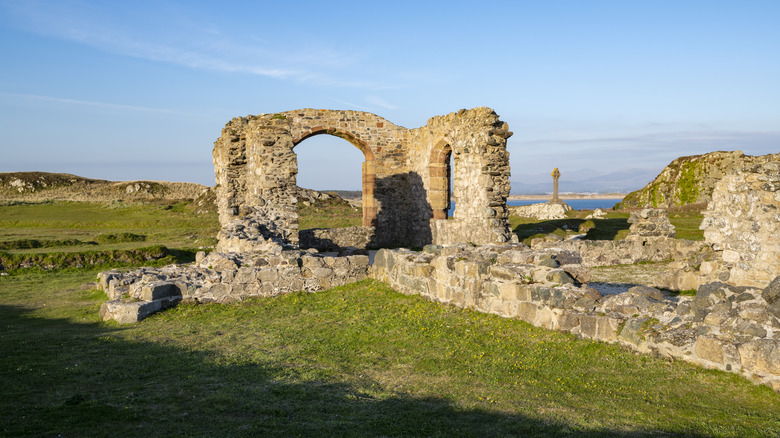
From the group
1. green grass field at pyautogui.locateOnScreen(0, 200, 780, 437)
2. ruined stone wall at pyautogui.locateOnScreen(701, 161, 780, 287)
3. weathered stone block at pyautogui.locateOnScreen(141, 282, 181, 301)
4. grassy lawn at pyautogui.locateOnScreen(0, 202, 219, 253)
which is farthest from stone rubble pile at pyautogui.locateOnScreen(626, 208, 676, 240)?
grassy lawn at pyautogui.locateOnScreen(0, 202, 219, 253)

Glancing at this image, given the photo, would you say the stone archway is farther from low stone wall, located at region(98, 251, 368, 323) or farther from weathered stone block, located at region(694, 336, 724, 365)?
weathered stone block, located at region(694, 336, 724, 365)

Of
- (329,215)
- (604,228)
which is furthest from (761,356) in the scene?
(329,215)

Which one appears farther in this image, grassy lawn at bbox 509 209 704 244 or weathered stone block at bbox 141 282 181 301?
grassy lawn at bbox 509 209 704 244

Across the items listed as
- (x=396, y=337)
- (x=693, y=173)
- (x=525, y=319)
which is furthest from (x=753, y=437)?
(x=693, y=173)

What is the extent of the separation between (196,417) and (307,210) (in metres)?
26.8

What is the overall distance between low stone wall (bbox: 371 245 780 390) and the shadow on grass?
1.92m

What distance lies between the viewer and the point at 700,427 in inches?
176

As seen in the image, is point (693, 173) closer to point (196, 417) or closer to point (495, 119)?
point (495, 119)

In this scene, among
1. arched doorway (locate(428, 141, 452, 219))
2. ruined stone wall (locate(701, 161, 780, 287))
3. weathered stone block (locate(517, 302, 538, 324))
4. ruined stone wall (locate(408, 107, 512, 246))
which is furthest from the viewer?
arched doorway (locate(428, 141, 452, 219))

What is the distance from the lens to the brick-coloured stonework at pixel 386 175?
16141 millimetres

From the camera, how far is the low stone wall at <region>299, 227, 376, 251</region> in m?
20.4

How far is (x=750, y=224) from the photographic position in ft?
33.5

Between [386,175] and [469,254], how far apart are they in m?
12.6

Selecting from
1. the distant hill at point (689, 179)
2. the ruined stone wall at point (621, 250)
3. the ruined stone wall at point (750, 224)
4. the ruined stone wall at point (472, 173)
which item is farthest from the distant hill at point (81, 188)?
the ruined stone wall at point (750, 224)
